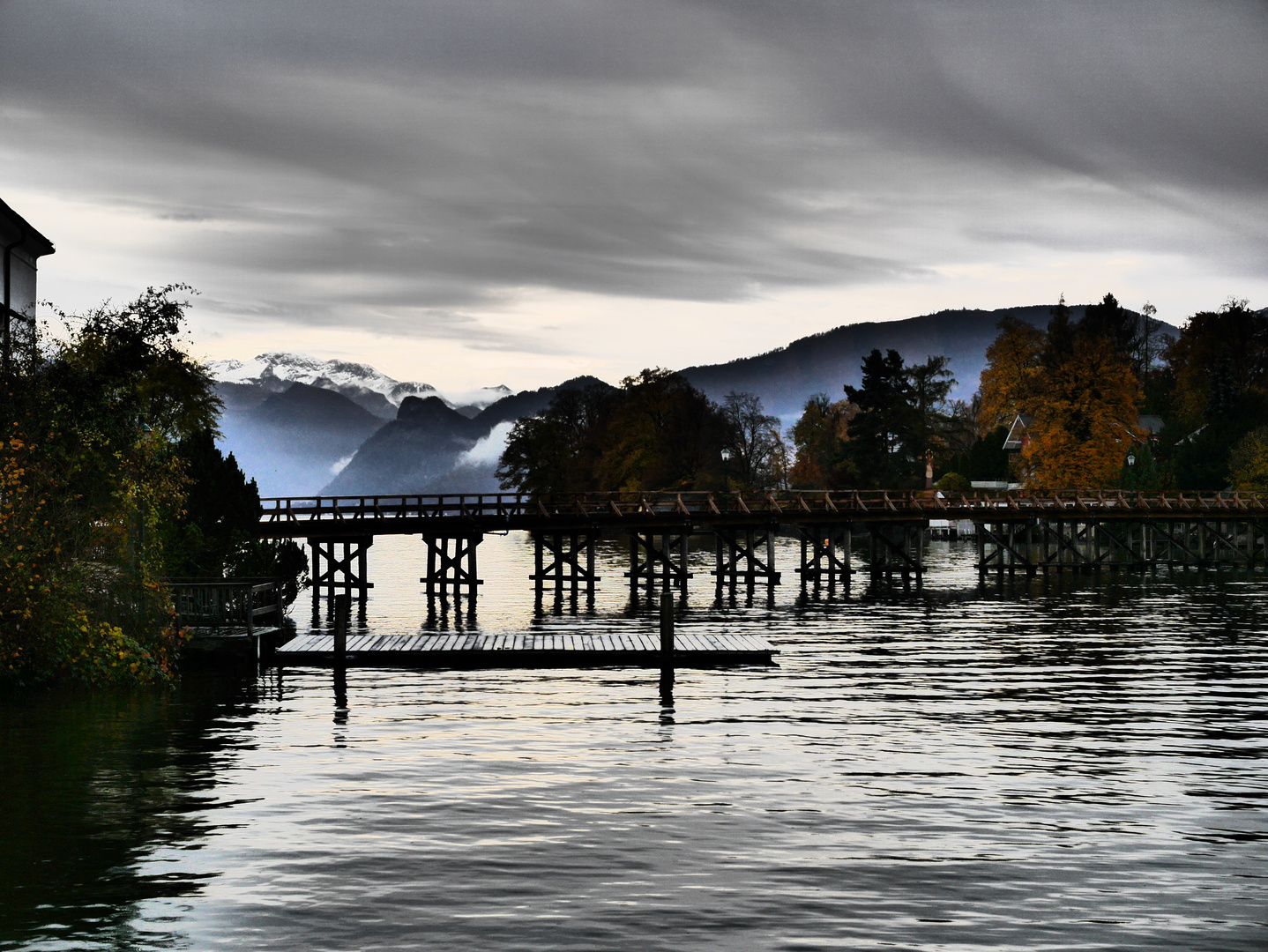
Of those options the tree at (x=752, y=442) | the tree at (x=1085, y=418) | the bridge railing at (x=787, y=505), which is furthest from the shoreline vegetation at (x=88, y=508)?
the tree at (x=752, y=442)

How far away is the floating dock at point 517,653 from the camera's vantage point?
89.6ft

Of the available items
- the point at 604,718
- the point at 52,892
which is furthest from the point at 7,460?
the point at 52,892

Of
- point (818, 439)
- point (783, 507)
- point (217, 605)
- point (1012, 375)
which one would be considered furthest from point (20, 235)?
point (818, 439)

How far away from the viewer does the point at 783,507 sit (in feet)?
219

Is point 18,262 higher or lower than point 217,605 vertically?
higher

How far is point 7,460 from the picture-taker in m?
24.4

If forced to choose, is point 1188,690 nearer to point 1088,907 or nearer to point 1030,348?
point 1088,907

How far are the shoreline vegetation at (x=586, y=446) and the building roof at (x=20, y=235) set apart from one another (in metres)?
5.38

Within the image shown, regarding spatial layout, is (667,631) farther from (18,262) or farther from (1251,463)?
(1251,463)

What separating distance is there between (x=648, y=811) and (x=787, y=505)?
47793mm

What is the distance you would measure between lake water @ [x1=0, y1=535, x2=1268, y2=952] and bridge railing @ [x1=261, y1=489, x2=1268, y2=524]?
25.4 meters

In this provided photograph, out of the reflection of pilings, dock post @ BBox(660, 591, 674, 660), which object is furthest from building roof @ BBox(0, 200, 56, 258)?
the reflection of pilings

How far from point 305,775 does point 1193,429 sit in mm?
101821

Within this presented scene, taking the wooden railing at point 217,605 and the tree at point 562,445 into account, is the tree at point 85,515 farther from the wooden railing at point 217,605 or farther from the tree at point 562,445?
the tree at point 562,445
